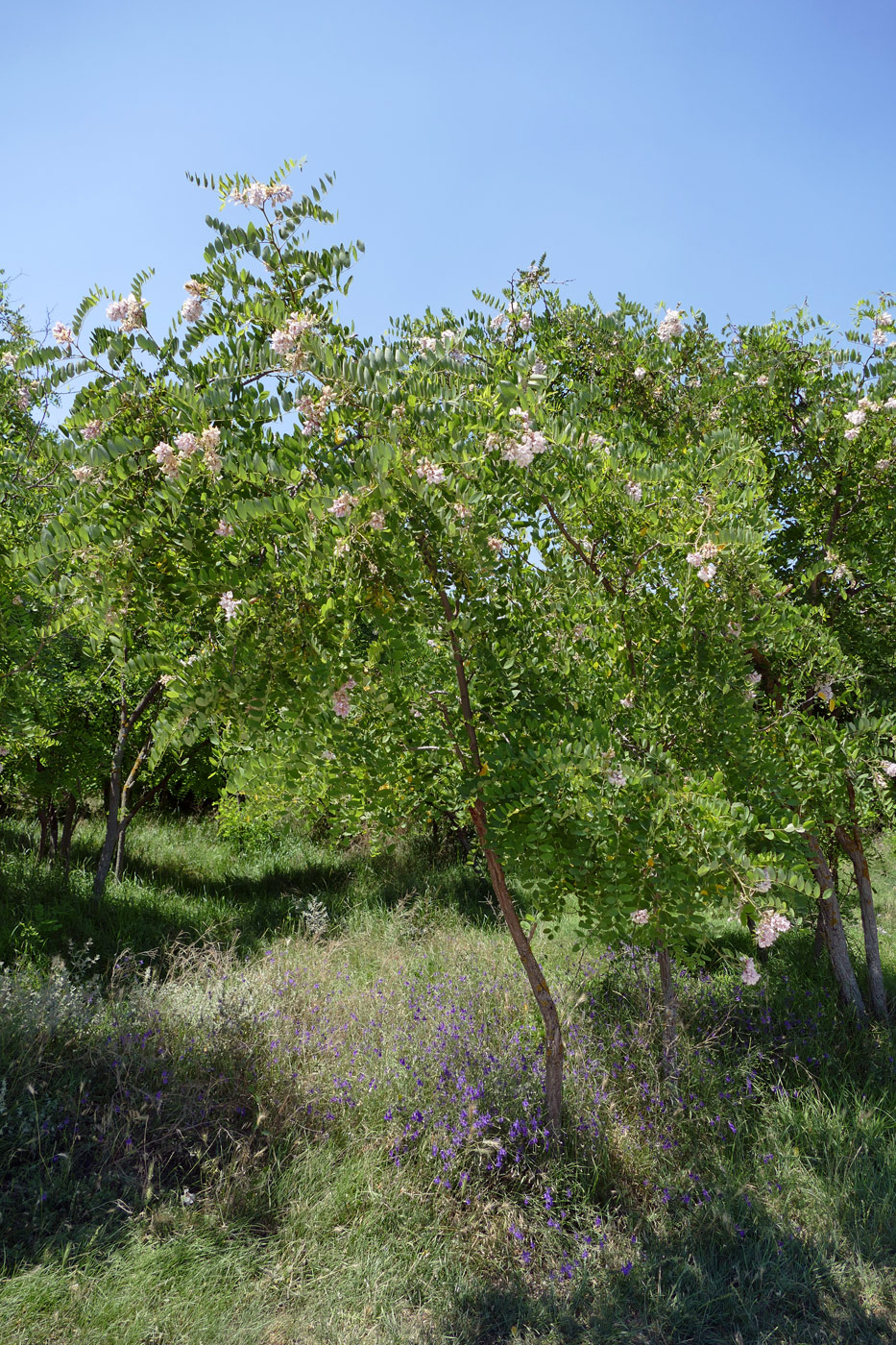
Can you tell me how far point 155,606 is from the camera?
275 centimetres

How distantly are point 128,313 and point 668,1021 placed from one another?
168 inches

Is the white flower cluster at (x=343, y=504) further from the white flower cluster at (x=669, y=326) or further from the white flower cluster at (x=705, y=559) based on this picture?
the white flower cluster at (x=669, y=326)

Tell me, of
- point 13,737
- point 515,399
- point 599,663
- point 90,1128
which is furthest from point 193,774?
point 515,399

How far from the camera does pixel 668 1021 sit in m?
4.21

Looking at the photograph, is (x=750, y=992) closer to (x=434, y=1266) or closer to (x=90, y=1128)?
(x=434, y=1266)

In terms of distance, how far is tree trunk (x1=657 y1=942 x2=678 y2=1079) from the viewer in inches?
159

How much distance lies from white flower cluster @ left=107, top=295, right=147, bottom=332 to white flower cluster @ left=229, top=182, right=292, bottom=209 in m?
0.50

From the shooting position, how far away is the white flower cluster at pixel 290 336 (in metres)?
2.32

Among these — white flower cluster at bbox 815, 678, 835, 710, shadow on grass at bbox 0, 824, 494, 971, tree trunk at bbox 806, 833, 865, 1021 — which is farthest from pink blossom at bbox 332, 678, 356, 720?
tree trunk at bbox 806, 833, 865, 1021

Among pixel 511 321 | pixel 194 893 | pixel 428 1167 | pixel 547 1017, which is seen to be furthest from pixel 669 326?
pixel 194 893

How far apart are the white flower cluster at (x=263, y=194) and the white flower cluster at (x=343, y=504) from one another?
3.73 ft

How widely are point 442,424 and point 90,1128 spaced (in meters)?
3.40

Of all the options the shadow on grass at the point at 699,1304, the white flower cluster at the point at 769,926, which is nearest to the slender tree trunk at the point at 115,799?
the shadow on grass at the point at 699,1304

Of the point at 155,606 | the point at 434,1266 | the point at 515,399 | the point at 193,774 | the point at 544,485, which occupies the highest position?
the point at 515,399
